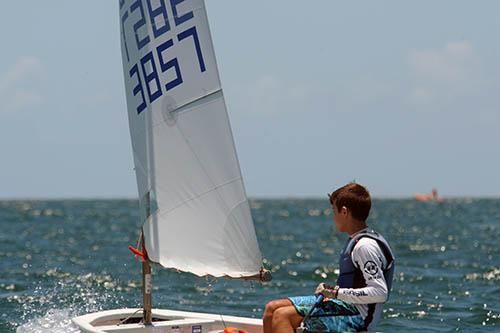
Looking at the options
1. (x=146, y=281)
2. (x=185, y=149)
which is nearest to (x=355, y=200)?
(x=185, y=149)

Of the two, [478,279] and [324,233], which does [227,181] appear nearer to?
[478,279]

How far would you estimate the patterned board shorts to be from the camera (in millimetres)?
6664

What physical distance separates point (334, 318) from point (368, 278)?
0.41 meters

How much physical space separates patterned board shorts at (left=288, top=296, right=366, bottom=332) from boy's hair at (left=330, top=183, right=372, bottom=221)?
0.62 m

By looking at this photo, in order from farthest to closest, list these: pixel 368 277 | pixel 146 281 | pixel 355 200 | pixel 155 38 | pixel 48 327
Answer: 1. pixel 48 327
2. pixel 146 281
3. pixel 155 38
4. pixel 355 200
5. pixel 368 277

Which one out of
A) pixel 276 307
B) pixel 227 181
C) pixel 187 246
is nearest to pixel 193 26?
pixel 227 181

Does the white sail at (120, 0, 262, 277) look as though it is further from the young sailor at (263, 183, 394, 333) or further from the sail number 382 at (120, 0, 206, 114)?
the young sailor at (263, 183, 394, 333)

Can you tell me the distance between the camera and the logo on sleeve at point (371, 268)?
255 inches

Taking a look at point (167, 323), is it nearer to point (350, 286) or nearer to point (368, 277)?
point (350, 286)

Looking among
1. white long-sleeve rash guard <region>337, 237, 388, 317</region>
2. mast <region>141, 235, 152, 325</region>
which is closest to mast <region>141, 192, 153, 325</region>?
mast <region>141, 235, 152, 325</region>

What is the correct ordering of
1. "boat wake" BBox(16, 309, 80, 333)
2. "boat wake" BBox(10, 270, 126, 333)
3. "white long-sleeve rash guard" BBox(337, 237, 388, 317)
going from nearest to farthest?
"white long-sleeve rash guard" BBox(337, 237, 388, 317) < "boat wake" BBox(16, 309, 80, 333) < "boat wake" BBox(10, 270, 126, 333)

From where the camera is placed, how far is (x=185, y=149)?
769 centimetres

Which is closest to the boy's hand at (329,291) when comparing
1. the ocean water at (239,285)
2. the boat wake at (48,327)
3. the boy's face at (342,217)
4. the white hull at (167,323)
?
the boy's face at (342,217)

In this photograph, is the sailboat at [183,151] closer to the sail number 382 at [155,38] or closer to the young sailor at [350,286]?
the sail number 382 at [155,38]
